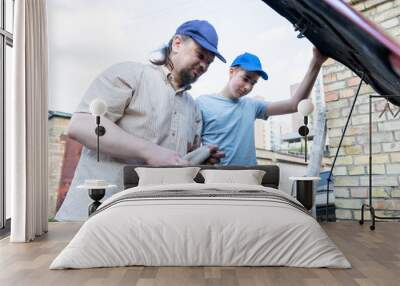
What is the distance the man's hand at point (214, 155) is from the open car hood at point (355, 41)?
1692mm

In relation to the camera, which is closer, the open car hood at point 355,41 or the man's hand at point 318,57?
the open car hood at point 355,41

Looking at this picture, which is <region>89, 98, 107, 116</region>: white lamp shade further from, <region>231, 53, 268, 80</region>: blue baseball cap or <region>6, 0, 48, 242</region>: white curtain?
<region>231, 53, 268, 80</region>: blue baseball cap

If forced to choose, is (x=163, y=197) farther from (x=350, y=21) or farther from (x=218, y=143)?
(x=350, y=21)

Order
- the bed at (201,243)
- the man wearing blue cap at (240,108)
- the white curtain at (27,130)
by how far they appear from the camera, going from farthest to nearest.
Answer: the man wearing blue cap at (240,108), the white curtain at (27,130), the bed at (201,243)

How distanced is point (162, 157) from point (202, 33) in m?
1.53

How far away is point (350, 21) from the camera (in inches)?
196

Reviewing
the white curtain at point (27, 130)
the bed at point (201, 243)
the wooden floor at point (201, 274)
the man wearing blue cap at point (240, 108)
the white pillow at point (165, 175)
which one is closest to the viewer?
the wooden floor at point (201, 274)

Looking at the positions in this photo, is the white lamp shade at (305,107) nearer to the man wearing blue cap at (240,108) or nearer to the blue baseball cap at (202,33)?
the man wearing blue cap at (240,108)

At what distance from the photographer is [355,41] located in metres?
4.95

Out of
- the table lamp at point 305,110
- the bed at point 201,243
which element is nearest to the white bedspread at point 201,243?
the bed at point 201,243

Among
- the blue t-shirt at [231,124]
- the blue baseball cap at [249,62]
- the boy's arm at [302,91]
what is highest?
the blue baseball cap at [249,62]

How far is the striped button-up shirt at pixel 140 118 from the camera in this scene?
529 cm

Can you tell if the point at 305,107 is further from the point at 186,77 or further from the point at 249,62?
the point at 186,77

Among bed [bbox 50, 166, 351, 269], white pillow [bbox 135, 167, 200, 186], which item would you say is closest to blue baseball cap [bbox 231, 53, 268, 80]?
white pillow [bbox 135, 167, 200, 186]
